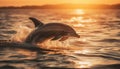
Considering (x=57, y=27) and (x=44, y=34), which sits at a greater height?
(x=57, y=27)

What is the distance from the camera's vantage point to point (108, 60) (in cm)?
1216

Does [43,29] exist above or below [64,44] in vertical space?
above

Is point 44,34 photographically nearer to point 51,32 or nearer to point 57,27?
point 51,32

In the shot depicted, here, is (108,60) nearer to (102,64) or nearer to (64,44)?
(102,64)

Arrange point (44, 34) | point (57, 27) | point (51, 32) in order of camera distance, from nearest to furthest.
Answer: point (57, 27) → point (51, 32) → point (44, 34)

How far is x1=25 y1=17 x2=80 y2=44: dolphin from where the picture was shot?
14375 mm

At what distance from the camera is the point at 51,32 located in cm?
1457

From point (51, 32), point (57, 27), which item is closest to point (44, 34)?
point (51, 32)

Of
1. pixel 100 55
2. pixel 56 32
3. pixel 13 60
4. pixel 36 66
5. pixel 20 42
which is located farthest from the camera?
pixel 20 42

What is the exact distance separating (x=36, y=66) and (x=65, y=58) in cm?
183

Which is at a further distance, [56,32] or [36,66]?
[56,32]

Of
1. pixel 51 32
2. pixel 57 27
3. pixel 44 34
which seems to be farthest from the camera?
pixel 44 34

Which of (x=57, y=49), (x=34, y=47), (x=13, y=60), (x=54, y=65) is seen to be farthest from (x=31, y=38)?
(x=54, y=65)

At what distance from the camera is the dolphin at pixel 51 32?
1438 centimetres
